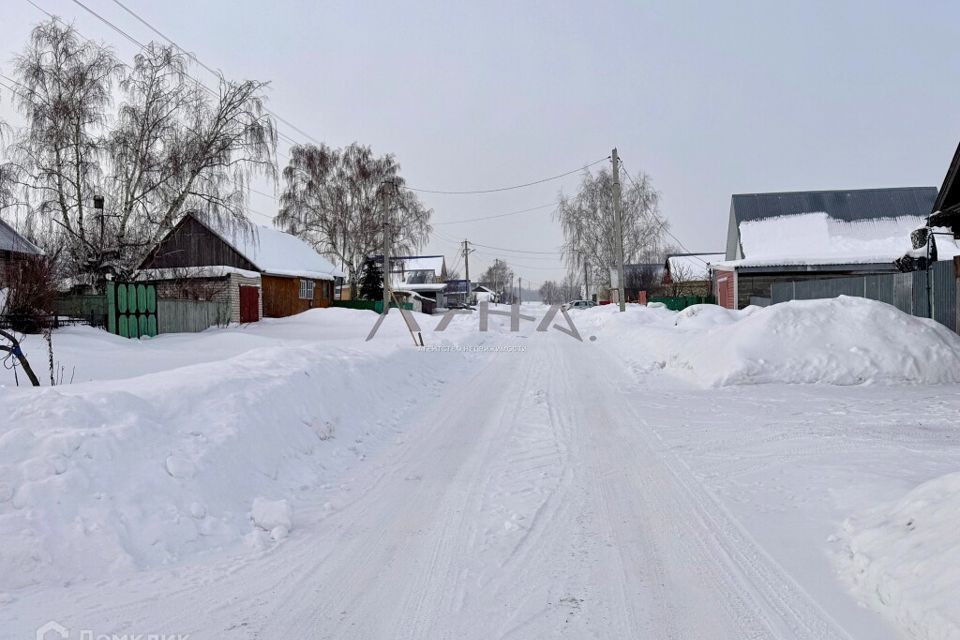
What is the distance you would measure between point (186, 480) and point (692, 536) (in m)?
3.93

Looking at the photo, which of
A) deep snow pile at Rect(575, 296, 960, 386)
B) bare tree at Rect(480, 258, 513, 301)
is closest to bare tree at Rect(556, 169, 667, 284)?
deep snow pile at Rect(575, 296, 960, 386)

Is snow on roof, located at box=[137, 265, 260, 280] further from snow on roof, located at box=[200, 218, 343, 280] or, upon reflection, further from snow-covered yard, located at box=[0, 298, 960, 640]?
snow-covered yard, located at box=[0, 298, 960, 640]

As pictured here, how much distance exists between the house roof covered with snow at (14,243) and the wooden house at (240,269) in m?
3.65

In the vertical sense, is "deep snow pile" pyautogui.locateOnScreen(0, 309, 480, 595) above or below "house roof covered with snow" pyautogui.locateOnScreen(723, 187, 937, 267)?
below

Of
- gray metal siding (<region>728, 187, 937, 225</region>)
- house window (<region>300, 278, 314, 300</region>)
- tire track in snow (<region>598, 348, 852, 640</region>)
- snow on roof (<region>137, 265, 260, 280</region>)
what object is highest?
gray metal siding (<region>728, 187, 937, 225</region>)

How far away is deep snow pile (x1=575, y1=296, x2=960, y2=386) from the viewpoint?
428 inches

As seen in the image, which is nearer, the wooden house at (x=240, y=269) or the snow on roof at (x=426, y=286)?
the wooden house at (x=240, y=269)

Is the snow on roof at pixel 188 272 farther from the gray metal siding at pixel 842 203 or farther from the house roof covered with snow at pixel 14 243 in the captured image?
the gray metal siding at pixel 842 203

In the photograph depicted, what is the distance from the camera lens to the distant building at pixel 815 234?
29219 millimetres

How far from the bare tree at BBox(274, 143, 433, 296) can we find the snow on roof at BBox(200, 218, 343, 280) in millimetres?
6113

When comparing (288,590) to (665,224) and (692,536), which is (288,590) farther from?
(665,224)

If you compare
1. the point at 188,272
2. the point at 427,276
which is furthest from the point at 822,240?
the point at 427,276

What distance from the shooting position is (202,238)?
105 ft

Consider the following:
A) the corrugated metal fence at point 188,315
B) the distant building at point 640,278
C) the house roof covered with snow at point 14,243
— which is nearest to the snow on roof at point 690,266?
the distant building at point 640,278
